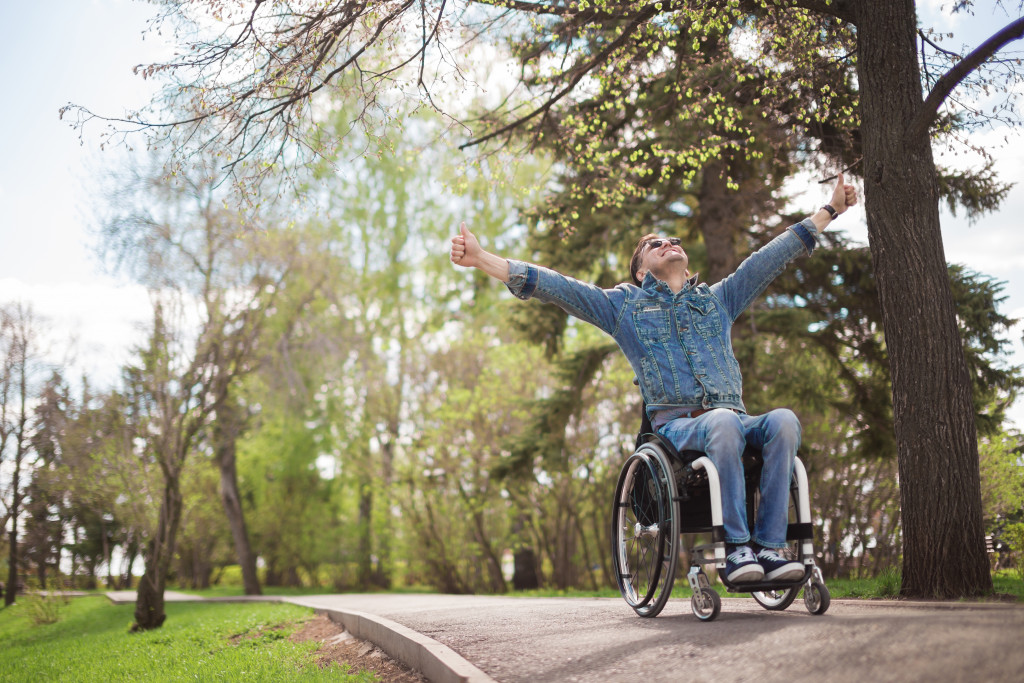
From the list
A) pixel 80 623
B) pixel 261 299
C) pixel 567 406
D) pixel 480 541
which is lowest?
pixel 80 623

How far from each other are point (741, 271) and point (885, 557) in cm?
922

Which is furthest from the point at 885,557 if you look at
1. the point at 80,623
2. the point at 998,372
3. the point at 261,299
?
the point at 80,623

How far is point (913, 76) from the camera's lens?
5305mm

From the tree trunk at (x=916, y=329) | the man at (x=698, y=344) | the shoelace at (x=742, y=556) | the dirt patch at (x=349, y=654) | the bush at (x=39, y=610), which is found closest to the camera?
the shoelace at (x=742, y=556)

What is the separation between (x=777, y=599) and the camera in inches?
162

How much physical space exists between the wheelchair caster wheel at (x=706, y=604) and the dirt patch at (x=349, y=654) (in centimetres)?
138

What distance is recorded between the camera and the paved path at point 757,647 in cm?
228

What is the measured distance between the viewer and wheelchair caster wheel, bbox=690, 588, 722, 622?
11.6ft

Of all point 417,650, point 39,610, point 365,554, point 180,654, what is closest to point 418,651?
point 417,650

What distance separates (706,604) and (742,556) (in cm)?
40

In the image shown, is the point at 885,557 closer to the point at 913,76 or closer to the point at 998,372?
the point at 998,372

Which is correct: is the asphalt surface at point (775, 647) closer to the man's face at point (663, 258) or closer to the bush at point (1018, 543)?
the man's face at point (663, 258)

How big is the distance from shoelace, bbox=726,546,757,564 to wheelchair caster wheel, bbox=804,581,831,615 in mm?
394

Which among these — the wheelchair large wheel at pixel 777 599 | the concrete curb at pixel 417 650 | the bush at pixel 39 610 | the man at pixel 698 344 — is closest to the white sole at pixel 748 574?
the man at pixel 698 344
